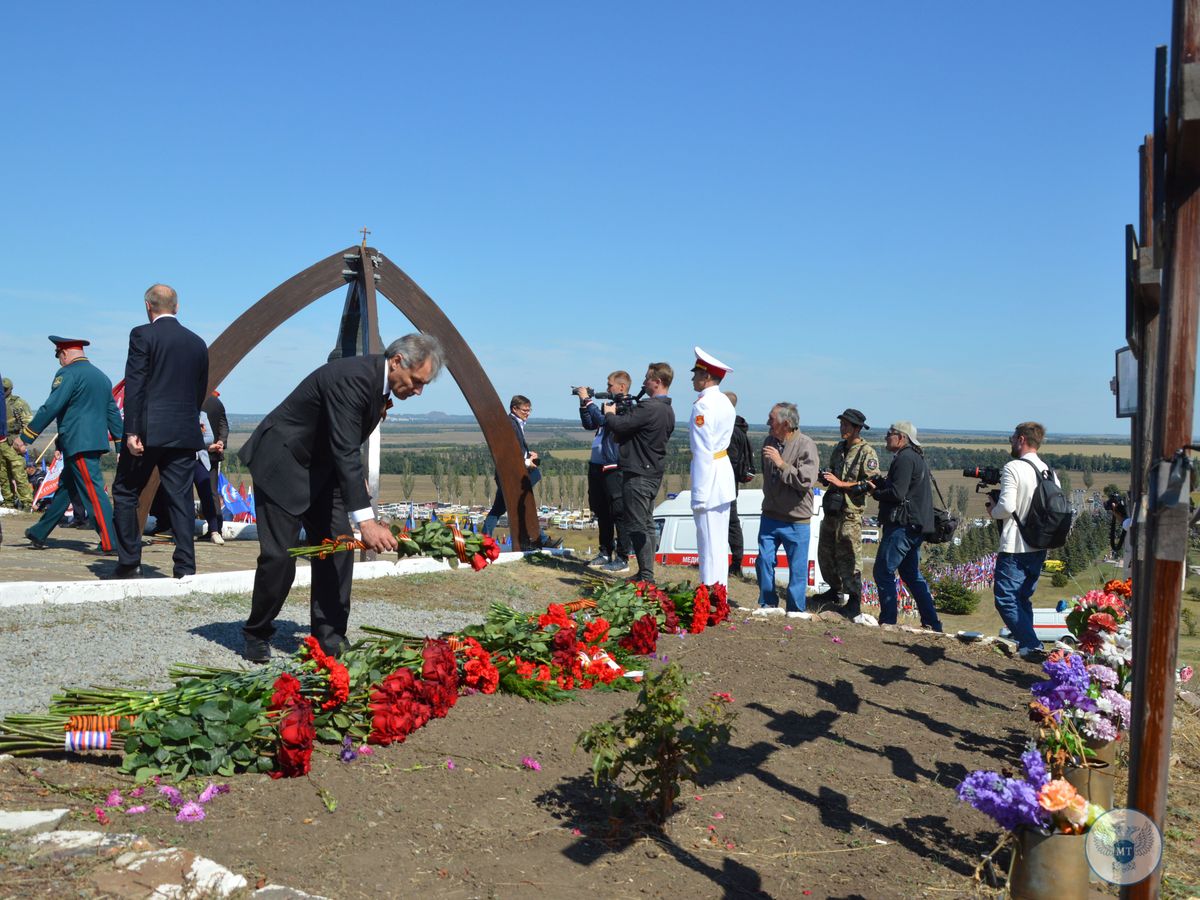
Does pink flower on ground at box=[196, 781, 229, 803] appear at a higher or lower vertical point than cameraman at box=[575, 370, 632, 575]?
lower

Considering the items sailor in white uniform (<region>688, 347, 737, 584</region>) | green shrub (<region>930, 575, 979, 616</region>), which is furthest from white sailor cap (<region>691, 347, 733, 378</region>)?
green shrub (<region>930, 575, 979, 616</region>)

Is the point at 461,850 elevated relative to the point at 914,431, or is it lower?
lower

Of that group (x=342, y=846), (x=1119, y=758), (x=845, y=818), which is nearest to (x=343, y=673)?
(x=342, y=846)

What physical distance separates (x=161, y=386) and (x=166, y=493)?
2.51 feet

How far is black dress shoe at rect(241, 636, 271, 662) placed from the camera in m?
5.39

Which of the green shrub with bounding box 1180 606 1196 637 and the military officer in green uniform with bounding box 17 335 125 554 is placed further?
the green shrub with bounding box 1180 606 1196 637

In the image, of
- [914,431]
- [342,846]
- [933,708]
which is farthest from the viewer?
[914,431]

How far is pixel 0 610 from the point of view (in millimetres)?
6090

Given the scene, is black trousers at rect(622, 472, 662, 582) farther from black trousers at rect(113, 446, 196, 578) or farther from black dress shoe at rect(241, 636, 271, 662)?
black dress shoe at rect(241, 636, 271, 662)

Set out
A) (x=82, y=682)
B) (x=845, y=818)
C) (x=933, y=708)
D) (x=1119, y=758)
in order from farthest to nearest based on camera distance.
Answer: (x=933, y=708) < (x=1119, y=758) < (x=82, y=682) < (x=845, y=818)

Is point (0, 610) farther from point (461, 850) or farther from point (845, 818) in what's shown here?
point (845, 818)

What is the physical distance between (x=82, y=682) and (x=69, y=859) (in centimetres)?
201

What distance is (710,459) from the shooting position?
8023 millimetres

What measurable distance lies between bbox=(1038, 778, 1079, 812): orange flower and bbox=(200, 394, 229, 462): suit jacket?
353 inches
